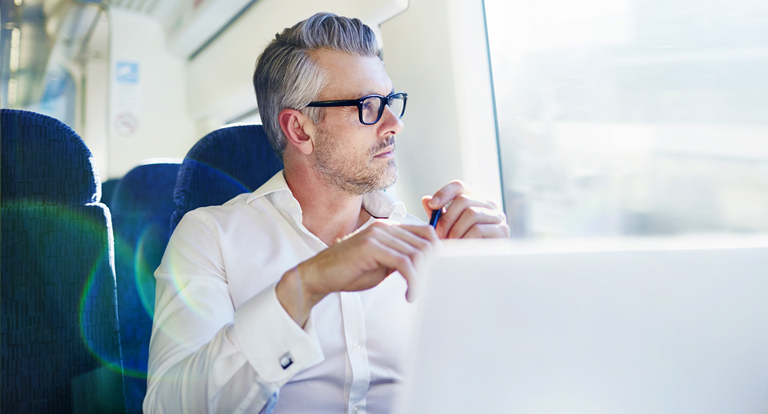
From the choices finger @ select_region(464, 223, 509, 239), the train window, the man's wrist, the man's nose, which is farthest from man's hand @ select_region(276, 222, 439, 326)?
the train window

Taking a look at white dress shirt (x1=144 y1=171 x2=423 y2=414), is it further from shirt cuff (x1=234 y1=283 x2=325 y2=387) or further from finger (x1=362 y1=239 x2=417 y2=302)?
finger (x1=362 y1=239 x2=417 y2=302)

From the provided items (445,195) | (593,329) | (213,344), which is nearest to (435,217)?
(445,195)

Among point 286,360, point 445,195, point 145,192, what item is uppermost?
point 145,192

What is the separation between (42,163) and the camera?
1.02 meters

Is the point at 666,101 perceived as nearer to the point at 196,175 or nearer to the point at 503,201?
the point at 503,201

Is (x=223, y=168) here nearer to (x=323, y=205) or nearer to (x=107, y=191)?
(x=323, y=205)

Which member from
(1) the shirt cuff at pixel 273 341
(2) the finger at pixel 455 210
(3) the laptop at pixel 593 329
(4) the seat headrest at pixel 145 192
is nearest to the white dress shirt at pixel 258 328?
(1) the shirt cuff at pixel 273 341

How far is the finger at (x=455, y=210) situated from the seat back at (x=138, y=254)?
90cm

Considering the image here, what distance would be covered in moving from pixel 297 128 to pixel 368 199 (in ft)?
0.91

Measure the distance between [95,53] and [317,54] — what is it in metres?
3.04

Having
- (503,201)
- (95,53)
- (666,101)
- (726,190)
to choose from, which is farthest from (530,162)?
(95,53)

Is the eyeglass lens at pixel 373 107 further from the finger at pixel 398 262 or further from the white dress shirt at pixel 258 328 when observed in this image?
the finger at pixel 398 262

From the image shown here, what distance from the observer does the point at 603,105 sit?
1258 millimetres

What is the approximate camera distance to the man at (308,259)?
26.9 inches
